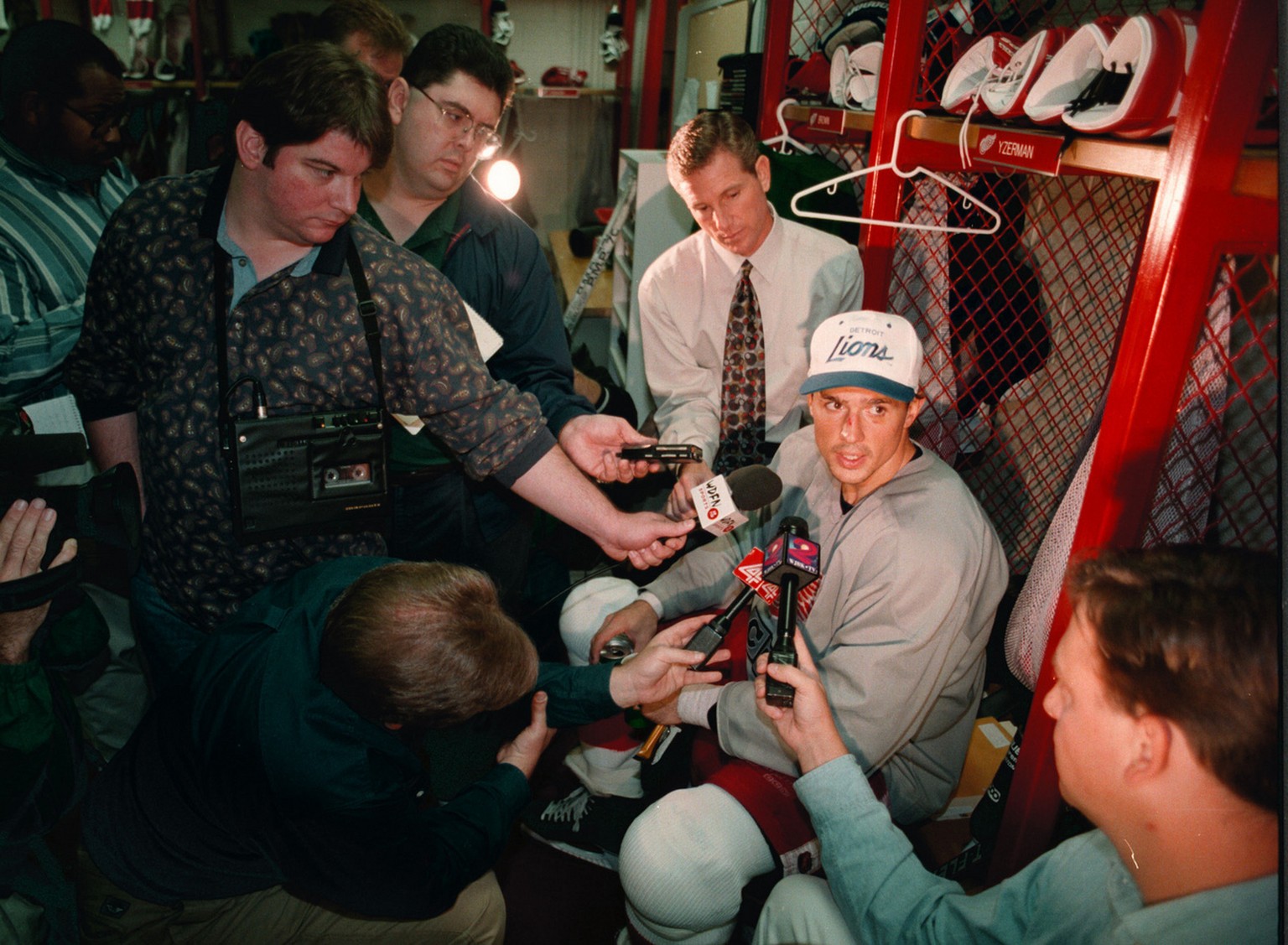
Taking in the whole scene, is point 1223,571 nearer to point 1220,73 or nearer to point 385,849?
point 1220,73

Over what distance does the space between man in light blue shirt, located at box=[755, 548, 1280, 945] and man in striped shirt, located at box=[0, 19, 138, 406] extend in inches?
82.5

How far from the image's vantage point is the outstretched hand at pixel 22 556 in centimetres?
128

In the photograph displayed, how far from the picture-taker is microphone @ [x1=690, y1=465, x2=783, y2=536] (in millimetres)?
1603

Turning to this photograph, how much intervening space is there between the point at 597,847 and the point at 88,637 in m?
1.28

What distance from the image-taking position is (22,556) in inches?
51.1

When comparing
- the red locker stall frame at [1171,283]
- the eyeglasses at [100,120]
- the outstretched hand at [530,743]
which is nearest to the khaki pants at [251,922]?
the outstretched hand at [530,743]

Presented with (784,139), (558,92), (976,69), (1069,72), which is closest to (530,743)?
(1069,72)

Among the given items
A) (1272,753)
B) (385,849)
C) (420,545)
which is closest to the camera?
(1272,753)

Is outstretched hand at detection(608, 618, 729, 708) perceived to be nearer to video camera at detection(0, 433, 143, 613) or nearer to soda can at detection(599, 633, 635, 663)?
soda can at detection(599, 633, 635, 663)

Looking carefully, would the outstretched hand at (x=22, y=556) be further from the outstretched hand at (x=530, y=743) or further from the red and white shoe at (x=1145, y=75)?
the red and white shoe at (x=1145, y=75)

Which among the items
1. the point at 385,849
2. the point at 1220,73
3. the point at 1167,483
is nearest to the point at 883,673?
the point at 1167,483

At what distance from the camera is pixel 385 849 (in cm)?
132

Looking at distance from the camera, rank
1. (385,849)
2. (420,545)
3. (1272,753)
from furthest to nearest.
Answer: (420,545)
(385,849)
(1272,753)

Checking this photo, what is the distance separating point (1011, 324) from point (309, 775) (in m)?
1.92
